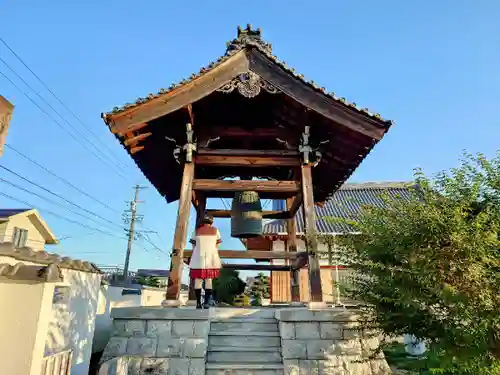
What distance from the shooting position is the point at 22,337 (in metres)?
2.72

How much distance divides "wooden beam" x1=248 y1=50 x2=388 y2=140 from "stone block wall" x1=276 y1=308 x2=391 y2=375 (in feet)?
10.3

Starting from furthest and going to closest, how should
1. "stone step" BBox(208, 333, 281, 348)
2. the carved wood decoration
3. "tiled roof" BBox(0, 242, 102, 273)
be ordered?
the carved wood decoration < "stone step" BBox(208, 333, 281, 348) < "tiled roof" BBox(0, 242, 102, 273)

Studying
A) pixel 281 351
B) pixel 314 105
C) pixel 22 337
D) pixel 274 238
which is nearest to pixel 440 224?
pixel 281 351

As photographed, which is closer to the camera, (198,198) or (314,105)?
(314,105)


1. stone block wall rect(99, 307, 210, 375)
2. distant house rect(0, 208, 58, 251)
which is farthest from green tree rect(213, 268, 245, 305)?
distant house rect(0, 208, 58, 251)

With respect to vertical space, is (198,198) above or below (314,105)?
below

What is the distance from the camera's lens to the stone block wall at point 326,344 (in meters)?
4.36

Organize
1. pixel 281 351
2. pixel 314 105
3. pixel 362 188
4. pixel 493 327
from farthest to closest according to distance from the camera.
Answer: pixel 362 188 < pixel 314 105 < pixel 281 351 < pixel 493 327

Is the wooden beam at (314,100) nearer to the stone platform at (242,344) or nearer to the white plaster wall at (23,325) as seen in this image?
the stone platform at (242,344)

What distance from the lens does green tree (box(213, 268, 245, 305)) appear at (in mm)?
9742

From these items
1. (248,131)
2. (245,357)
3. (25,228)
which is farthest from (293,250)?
(25,228)

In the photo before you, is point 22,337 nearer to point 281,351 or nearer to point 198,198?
point 281,351

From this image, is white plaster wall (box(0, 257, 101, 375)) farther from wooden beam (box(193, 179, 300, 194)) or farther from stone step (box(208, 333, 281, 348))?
wooden beam (box(193, 179, 300, 194))

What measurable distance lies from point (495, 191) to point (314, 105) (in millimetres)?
3186
